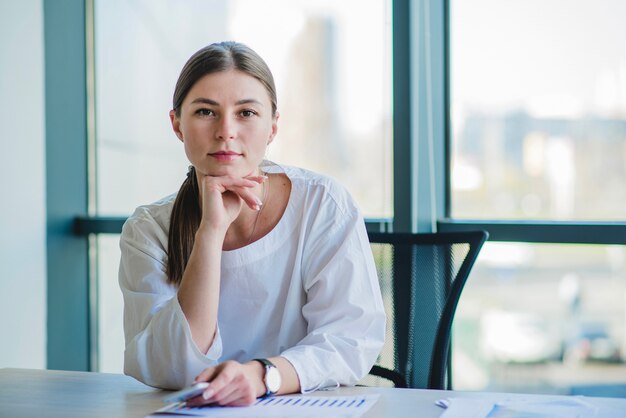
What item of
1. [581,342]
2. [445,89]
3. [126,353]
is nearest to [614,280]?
[581,342]

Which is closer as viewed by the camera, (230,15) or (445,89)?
(445,89)

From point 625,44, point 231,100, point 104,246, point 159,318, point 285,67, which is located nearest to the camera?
point 159,318

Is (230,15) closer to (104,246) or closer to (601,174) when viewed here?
(104,246)

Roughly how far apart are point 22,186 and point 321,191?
167 centimetres

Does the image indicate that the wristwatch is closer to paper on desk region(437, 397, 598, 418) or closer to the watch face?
the watch face

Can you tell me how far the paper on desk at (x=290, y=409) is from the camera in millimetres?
1196

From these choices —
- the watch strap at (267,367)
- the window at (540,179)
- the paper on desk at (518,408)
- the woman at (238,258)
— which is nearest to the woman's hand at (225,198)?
the woman at (238,258)

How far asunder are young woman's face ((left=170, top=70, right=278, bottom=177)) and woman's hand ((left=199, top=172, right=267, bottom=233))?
0.07ft

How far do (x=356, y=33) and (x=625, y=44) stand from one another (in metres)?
0.95

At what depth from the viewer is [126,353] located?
4.94 ft

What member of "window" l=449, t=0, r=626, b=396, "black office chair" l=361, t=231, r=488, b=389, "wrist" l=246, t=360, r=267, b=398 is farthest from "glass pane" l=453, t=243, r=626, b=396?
"wrist" l=246, t=360, r=267, b=398

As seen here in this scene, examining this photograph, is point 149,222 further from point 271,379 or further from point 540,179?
point 540,179

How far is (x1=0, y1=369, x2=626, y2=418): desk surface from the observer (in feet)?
4.06

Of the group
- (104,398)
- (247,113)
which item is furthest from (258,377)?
(247,113)
